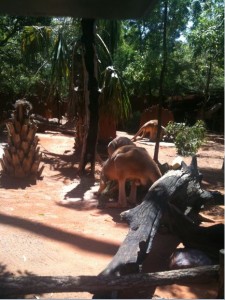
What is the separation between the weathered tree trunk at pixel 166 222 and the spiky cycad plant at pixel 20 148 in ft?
12.0

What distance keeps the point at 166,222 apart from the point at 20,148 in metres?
4.45

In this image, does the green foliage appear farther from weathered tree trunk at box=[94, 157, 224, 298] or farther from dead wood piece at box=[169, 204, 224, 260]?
dead wood piece at box=[169, 204, 224, 260]

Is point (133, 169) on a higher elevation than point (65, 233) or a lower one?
higher

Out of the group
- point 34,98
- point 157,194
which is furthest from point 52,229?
point 34,98

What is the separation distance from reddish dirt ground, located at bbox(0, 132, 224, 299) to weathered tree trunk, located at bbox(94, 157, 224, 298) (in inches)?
12.2

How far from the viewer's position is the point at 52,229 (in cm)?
535

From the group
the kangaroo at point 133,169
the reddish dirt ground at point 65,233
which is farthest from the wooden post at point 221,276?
the kangaroo at point 133,169

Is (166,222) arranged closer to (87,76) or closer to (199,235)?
(199,235)

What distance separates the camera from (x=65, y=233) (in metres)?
5.21

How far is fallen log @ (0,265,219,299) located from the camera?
275 cm

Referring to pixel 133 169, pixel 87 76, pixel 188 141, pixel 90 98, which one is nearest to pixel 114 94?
pixel 90 98

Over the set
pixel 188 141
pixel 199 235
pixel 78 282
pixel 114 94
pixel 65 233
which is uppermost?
pixel 114 94

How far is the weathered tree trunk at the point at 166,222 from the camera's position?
11.3 feet

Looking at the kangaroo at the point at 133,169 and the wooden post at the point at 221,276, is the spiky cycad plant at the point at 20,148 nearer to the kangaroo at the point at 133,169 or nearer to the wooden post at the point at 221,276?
the kangaroo at the point at 133,169
